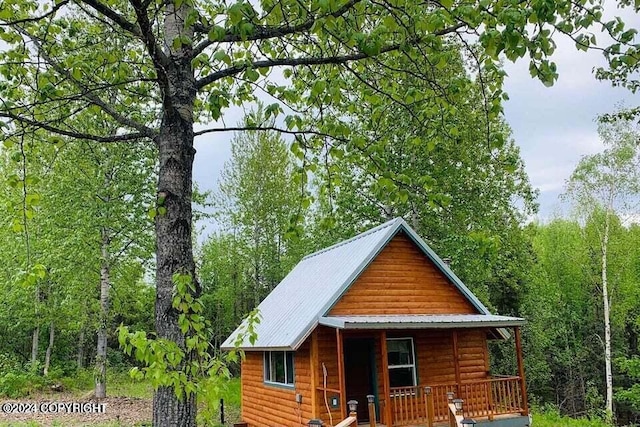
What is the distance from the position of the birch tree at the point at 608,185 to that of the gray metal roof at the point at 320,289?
463 inches

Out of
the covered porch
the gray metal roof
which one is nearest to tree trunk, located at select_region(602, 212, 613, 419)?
the covered porch

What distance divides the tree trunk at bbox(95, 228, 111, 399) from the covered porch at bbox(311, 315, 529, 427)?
796 centimetres

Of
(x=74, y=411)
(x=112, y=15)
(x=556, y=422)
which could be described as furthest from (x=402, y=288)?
(x=112, y=15)

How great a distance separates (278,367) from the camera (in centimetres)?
1243

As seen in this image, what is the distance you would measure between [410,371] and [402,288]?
1.83 m

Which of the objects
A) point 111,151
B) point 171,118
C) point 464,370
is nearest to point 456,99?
point 171,118

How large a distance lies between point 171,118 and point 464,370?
1108 centimetres

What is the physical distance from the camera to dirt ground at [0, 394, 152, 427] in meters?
12.8

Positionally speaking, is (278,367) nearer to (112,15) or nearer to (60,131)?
(60,131)

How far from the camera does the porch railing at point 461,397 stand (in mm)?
10336

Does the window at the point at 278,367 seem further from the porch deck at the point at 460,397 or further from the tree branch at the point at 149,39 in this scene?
the tree branch at the point at 149,39

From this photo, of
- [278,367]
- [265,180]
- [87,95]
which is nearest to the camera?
[87,95]

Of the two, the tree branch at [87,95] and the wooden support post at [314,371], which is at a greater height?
the tree branch at [87,95]

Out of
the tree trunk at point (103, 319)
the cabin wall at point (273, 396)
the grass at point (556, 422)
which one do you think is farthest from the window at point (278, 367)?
the grass at point (556, 422)
